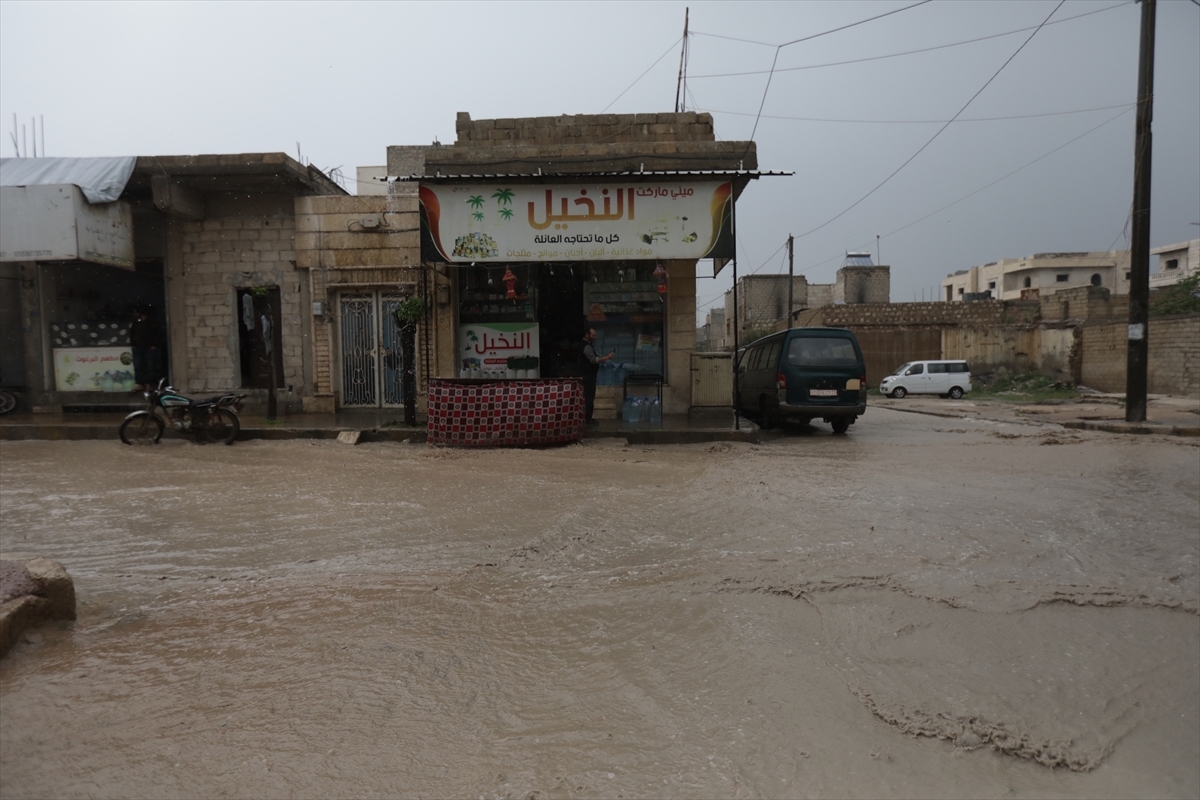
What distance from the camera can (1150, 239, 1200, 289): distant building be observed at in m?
45.6

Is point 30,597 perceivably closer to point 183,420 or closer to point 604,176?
point 183,420

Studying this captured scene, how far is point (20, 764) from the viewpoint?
258 centimetres

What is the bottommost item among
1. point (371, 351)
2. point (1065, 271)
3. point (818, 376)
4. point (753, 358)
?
point (818, 376)

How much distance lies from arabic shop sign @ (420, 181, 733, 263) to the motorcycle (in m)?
4.00

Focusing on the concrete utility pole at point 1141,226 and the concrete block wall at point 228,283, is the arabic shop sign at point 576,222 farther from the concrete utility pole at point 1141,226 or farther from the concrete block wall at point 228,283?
the concrete utility pole at point 1141,226

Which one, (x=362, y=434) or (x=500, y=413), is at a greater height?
(x=500, y=413)

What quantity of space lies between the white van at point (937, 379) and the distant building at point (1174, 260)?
2855cm


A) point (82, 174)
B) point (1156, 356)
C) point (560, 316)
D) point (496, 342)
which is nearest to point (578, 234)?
point (560, 316)

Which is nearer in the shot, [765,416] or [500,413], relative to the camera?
[500,413]

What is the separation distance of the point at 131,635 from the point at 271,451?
20.7ft

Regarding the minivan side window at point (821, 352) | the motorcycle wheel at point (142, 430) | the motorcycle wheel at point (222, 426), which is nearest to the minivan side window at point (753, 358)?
the minivan side window at point (821, 352)

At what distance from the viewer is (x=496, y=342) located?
13562mm

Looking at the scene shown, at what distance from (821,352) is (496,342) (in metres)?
5.80

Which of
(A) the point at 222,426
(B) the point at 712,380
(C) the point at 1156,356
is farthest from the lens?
(C) the point at 1156,356
